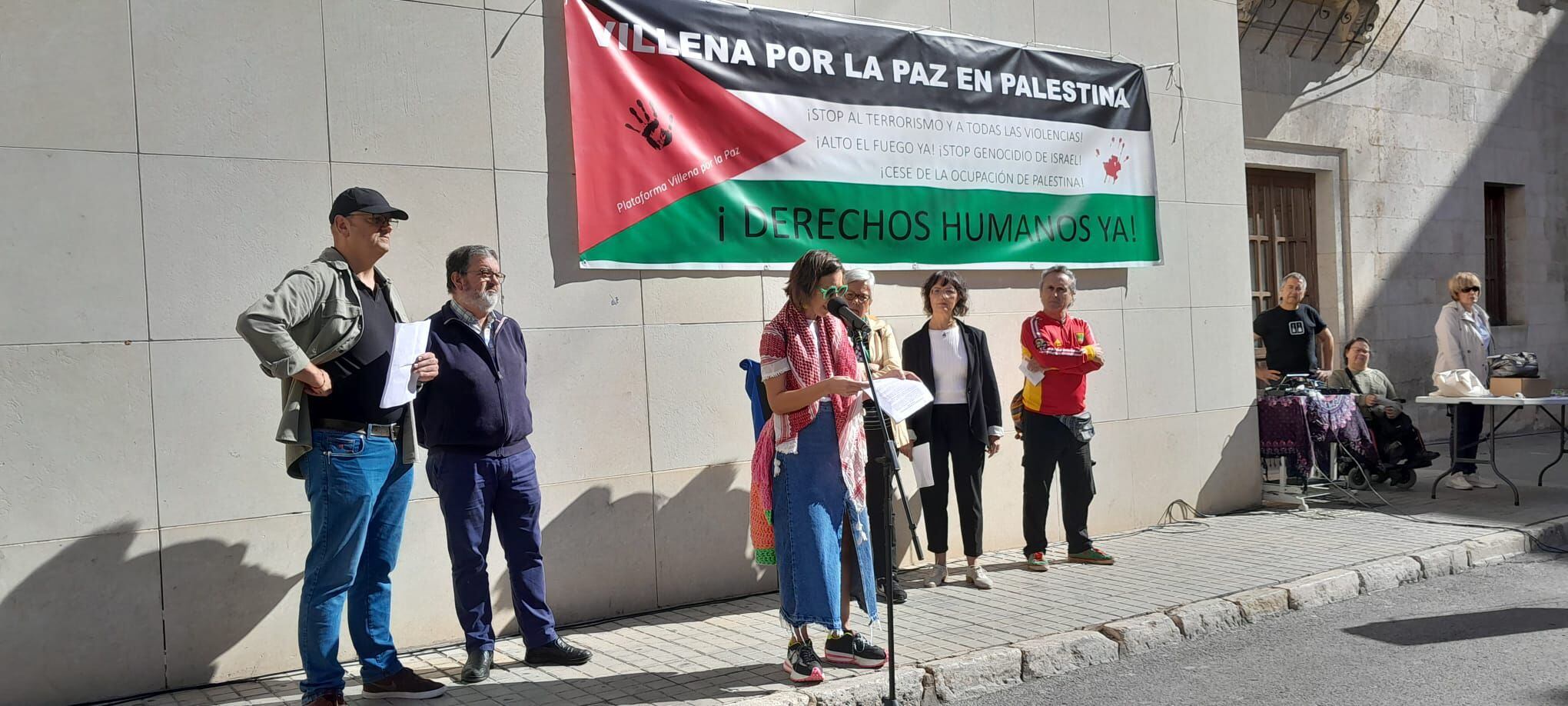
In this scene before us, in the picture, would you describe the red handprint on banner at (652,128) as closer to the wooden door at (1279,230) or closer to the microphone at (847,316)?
the microphone at (847,316)

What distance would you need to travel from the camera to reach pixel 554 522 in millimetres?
6125

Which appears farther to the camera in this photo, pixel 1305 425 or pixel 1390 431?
pixel 1390 431

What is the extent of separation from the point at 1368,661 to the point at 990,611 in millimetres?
1815

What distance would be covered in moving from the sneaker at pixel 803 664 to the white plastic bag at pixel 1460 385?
7010 millimetres

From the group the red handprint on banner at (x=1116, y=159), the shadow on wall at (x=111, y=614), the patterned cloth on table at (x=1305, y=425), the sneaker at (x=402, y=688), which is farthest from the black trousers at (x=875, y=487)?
the patterned cloth on table at (x=1305, y=425)

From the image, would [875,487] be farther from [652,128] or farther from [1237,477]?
[1237,477]

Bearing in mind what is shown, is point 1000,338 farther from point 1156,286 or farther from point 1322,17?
point 1322,17

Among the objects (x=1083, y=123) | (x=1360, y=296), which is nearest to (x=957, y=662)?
(x=1083, y=123)

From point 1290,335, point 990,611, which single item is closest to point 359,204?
point 990,611

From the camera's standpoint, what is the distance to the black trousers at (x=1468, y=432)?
9.87 metres

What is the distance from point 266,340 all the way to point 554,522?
223cm

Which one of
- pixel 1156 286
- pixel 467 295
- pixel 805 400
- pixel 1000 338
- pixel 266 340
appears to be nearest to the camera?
pixel 266 340

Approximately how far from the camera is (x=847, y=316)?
4.48 m

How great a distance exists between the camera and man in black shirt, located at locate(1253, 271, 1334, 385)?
388 inches
